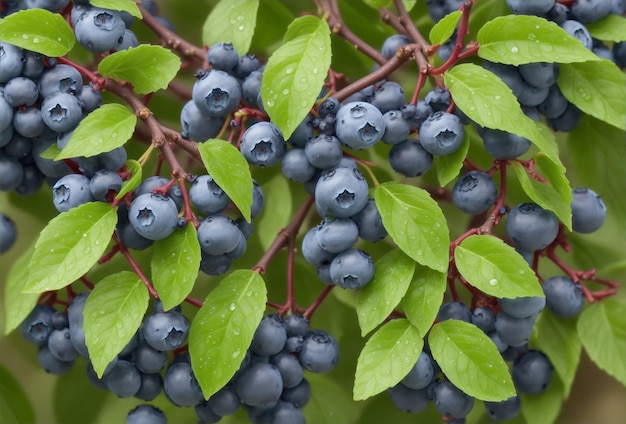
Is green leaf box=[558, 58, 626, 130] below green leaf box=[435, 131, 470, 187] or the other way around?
the other way around

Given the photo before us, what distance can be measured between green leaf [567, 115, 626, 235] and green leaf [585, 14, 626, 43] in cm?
12

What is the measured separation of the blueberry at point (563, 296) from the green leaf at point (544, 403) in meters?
0.11

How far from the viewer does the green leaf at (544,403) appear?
3.49ft

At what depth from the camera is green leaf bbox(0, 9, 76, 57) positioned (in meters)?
0.87

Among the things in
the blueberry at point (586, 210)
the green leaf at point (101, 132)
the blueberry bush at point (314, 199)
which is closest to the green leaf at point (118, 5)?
the blueberry bush at point (314, 199)

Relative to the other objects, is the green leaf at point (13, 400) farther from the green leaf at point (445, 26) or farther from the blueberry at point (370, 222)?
the green leaf at point (445, 26)

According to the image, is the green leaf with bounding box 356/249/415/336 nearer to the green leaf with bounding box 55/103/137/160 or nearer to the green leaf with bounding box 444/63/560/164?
the green leaf with bounding box 444/63/560/164

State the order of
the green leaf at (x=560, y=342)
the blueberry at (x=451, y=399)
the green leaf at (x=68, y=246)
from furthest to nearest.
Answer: the green leaf at (x=560, y=342)
the blueberry at (x=451, y=399)
the green leaf at (x=68, y=246)

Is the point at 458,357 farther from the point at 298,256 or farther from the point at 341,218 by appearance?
the point at 298,256

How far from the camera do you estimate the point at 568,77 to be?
3.18 ft

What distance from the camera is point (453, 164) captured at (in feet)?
2.94

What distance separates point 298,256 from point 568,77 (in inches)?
16.7

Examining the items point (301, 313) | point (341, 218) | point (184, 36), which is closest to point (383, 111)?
point (341, 218)

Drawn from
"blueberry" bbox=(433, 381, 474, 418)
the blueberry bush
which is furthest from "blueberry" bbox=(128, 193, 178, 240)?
"blueberry" bbox=(433, 381, 474, 418)
